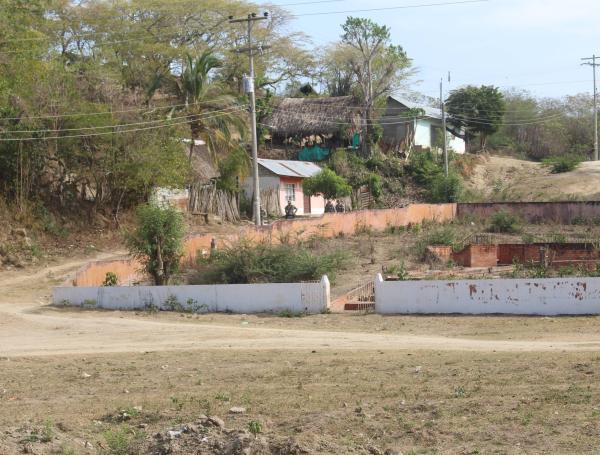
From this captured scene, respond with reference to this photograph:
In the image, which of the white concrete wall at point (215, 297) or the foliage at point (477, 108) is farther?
the foliage at point (477, 108)

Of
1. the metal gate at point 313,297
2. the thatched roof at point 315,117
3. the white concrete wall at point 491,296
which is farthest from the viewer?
the thatched roof at point 315,117

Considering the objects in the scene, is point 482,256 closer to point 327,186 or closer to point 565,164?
point 327,186

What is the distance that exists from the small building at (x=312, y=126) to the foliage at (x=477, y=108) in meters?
12.9

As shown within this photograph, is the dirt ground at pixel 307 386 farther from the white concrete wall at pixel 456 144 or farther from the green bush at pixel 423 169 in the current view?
the white concrete wall at pixel 456 144

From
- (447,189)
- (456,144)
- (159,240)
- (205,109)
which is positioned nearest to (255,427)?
(159,240)

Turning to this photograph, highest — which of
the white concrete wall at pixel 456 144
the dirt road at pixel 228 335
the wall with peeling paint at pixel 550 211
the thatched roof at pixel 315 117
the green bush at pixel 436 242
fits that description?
the thatched roof at pixel 315 117

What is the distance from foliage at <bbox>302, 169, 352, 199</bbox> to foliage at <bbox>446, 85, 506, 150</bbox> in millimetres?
24727

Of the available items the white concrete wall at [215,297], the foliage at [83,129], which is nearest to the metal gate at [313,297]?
the white concrete wall at [215,297]

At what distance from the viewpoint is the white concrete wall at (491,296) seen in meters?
20.8

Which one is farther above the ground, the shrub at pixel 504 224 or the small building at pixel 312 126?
the small building at pixel 312 126

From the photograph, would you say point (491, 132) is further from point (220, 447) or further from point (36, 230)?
point (220, 447)

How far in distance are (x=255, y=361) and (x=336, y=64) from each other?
178 feet

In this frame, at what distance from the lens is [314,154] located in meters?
60.7

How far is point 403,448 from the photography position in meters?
10.2
